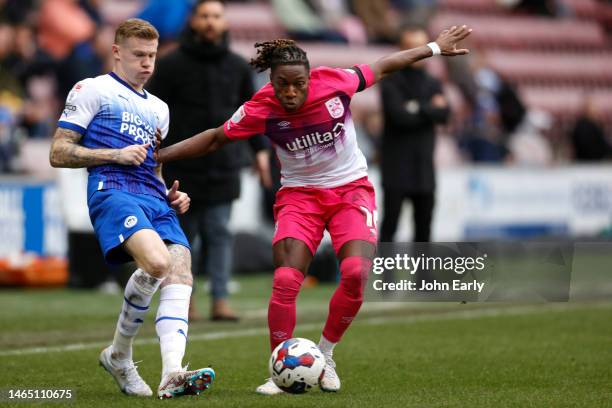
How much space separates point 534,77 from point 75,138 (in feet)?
69.0

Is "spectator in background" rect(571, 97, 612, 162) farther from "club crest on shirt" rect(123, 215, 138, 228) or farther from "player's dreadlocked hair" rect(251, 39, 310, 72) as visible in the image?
"club crest on shirt" rect(123, 215, 138, 228)

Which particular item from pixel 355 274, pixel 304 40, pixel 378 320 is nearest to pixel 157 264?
pixel 355 274

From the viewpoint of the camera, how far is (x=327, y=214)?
6.55m

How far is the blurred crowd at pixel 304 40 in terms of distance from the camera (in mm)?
15359

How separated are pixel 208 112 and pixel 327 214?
3336 mm

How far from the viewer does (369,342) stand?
8.54m

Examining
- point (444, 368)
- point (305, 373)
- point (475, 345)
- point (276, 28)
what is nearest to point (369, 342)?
point (475, 345)

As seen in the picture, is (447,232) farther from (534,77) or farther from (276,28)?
(534,77)

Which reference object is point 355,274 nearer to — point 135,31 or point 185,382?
point 185,382

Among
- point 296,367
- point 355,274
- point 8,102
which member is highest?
point 8,102

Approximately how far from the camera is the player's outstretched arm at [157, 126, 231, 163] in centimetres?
630

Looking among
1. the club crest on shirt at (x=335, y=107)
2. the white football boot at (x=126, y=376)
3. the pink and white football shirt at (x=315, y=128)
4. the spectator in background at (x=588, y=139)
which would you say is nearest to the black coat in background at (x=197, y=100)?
A: the pink and white football shirt at (x=315, y=128)

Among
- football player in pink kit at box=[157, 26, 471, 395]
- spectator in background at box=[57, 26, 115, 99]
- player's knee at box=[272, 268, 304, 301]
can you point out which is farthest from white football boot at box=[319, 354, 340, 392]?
spectator in background at box=[57, 26, 115, 99]

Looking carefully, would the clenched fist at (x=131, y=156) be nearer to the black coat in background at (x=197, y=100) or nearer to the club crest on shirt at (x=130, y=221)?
the club crest on shirt at (x=130, y=221)
